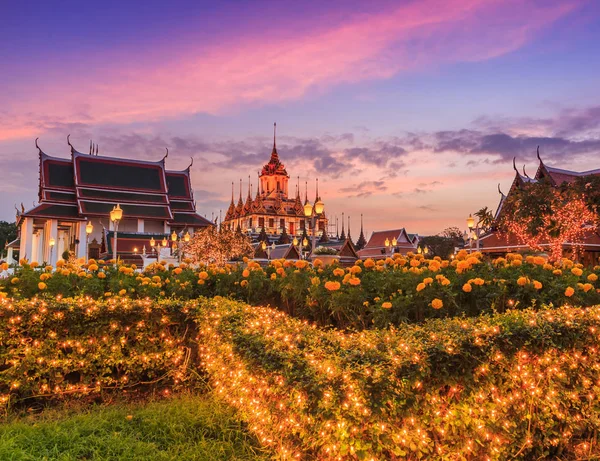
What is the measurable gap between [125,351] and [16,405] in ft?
4.10

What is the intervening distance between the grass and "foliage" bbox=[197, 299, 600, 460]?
297 mm

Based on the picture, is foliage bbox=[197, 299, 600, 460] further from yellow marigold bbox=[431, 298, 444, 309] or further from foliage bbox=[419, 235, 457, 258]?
foliage bbox=[419, 235, 457, 258]

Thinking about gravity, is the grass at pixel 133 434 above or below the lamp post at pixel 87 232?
below

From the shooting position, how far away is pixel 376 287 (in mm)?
5609

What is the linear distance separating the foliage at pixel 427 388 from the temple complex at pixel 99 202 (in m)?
39.2

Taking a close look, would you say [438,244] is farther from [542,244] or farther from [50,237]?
[50,237]

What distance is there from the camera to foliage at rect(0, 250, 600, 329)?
534 cm

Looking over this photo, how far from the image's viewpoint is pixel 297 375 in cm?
311

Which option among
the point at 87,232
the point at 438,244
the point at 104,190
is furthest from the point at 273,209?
the point at 87,232

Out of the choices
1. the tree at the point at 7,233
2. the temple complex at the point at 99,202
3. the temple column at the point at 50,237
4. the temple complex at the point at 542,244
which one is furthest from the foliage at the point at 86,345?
the tree at the point at 7,233

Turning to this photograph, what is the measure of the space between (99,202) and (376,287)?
43.5 m

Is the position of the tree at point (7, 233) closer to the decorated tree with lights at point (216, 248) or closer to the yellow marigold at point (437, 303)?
the decorated tree with lights at point (216, 248)

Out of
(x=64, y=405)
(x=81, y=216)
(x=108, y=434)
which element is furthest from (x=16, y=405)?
(x=81, y=216)

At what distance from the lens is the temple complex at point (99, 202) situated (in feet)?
143
